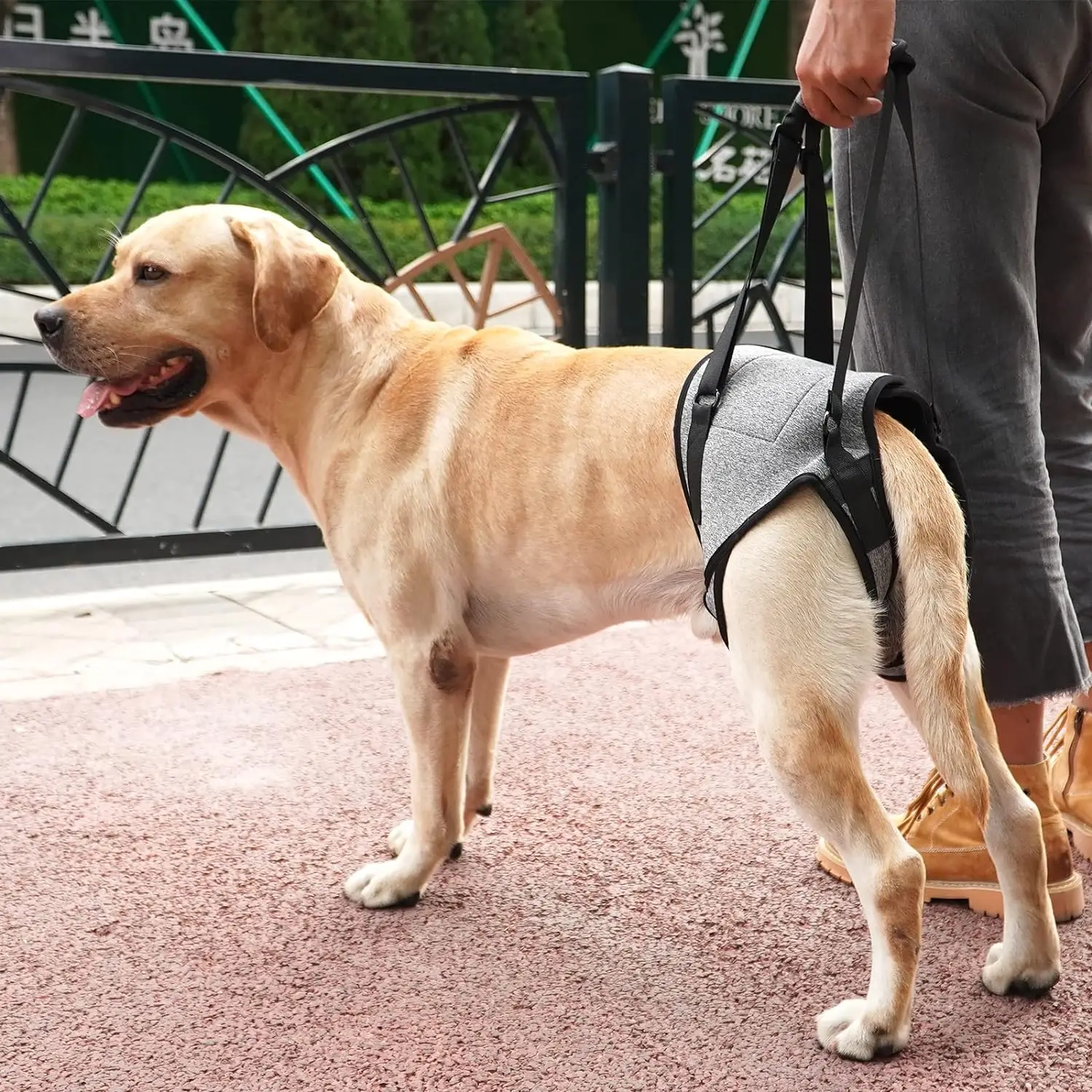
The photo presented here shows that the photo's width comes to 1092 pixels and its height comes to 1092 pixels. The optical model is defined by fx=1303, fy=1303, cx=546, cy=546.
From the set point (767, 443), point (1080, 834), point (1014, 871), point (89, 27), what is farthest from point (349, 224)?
point (1014, 871)

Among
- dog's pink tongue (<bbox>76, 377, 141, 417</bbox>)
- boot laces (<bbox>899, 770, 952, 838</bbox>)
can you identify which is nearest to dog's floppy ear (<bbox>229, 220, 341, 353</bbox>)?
dog's pink tongue (<bbox>76, 377, 141, 417</bbox>)

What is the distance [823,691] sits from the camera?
168 cm

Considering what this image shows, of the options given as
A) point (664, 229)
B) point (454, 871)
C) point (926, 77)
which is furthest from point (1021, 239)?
point (664, 229)

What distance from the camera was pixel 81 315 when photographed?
89.4 inches

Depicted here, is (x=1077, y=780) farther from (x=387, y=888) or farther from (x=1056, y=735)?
(x=387, y=888)

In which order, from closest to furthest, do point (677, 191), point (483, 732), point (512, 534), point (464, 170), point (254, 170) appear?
point (512, 534)
point (483, 732)
point (254, 170)
point (677, 191)
point (464, 170)

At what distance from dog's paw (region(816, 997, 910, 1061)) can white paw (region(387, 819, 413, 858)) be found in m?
0.88

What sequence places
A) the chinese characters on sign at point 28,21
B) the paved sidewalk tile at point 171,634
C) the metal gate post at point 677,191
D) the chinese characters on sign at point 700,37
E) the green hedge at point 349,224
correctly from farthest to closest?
the chinese characters on sign at point 700,37 → the chinese characters on sign at point 28,21 → the green hedge at point 349,224 → the metal gate post at point 677,191 → the paved sidewalk tile at point 171,634

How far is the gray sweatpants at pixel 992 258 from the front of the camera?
1934 millimetres

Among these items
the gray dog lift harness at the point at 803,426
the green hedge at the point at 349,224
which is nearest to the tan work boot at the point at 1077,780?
the gray dog lift harness at the point at 803,426

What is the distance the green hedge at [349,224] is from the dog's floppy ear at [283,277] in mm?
9697

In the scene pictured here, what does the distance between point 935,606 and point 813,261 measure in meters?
0.57

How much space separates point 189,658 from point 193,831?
121 cm

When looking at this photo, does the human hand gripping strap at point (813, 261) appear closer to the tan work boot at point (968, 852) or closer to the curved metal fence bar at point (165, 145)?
the tan work boot at point (968, 852)
